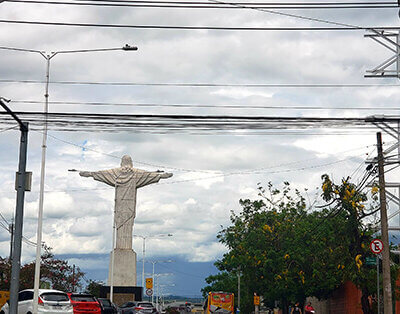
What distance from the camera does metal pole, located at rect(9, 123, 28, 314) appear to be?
26.6m

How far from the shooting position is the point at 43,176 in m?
34.6

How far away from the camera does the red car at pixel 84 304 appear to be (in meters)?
35.8

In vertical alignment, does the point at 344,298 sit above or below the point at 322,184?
below

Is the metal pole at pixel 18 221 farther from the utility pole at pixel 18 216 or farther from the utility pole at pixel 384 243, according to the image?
the utility pole at pixel 384 243

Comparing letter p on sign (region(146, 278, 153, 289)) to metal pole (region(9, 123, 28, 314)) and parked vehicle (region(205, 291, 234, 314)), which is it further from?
metal pole (region(9, 123, 28, 314))

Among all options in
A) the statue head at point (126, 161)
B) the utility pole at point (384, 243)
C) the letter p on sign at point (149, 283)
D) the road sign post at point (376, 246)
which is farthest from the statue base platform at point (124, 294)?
the road sign post at point (376, 246)

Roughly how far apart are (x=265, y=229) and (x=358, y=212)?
35.2ft

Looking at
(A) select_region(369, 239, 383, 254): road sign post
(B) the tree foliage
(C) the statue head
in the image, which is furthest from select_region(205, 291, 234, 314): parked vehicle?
(A) select_region(369, 239, 383, 254): road sign post

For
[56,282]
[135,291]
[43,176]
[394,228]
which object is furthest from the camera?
[56,282]

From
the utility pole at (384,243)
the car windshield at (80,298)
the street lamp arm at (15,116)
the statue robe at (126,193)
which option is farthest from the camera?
the statue robe at (126,193)

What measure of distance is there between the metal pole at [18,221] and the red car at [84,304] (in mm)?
8909

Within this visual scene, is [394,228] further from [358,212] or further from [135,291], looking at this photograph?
[135,291]

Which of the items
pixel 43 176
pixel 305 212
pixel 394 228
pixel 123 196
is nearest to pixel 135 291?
pixel 123 196

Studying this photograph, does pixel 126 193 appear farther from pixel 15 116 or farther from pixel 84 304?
pixel 15 116
